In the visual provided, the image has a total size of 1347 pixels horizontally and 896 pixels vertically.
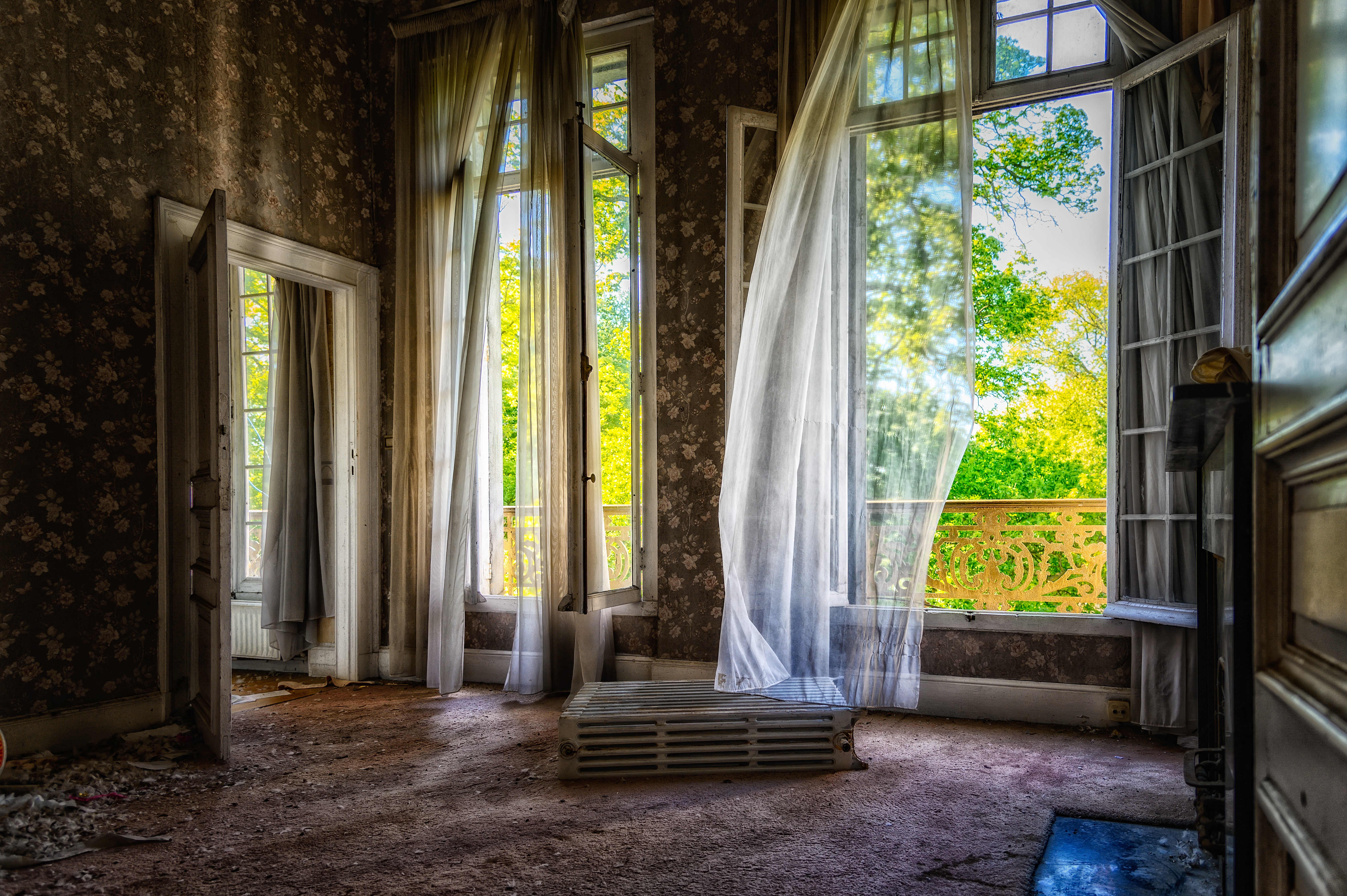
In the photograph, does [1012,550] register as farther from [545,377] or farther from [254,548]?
[254,548]

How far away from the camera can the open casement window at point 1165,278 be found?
9.36 feet

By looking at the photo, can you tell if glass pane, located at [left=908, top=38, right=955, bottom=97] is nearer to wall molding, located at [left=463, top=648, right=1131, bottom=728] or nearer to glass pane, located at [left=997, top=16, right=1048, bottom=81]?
glass pane, located at [left=997, top=16, right=1048, bottom=81]

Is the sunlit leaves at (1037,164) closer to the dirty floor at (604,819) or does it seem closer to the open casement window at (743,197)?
the open casement window at (743,197)

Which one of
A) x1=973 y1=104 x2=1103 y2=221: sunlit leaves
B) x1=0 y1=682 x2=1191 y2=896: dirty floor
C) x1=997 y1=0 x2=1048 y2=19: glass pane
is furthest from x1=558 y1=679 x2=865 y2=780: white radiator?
x1=973 y1=104 x2=1103 y2=221: sunlit leaves

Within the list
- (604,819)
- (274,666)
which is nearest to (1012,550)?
(604,819)

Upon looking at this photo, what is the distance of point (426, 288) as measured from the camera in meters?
4.25

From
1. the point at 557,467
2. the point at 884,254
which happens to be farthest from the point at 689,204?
the point at 557,467

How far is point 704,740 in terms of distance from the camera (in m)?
2.77

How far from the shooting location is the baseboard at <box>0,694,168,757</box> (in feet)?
9.67

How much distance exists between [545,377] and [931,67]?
199 cm

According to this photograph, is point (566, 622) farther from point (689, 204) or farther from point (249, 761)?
point (689, 204)

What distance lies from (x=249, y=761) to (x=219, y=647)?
1.35 ft

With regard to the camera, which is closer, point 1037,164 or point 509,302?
point 509,302

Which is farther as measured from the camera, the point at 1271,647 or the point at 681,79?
the point at 681,79
